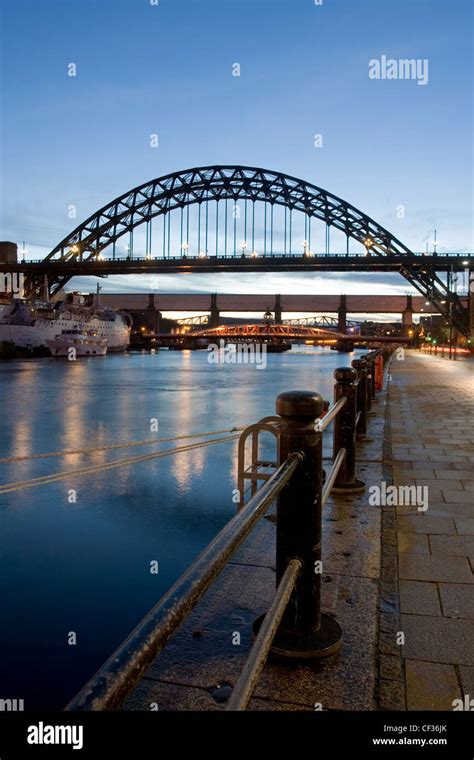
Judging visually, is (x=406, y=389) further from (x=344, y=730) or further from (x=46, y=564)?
(x=344, y=730)

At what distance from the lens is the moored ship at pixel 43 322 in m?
69.2

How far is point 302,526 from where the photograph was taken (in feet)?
8.68

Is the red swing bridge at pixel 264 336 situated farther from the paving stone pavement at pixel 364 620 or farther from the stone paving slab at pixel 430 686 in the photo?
the stone paving slab at pixel 430 686

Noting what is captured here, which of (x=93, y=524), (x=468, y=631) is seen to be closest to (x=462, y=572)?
(x=468, y=631)

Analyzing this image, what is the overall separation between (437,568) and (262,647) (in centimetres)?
228

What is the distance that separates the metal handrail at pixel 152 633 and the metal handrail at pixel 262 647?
1.53ft

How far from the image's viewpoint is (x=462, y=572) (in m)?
3.86

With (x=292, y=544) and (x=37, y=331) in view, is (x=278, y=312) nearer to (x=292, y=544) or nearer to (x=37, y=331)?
(x=37, y=331)

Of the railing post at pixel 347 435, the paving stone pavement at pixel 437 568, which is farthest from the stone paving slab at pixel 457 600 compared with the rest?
the railing post at pixel 347 435

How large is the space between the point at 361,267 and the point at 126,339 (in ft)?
140

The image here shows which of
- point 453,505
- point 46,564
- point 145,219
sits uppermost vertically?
point 145,219

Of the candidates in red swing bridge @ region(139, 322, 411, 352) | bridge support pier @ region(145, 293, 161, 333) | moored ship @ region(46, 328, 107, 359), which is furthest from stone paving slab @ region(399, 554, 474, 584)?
bridge support pier @ region(145, 293, 161, 333)

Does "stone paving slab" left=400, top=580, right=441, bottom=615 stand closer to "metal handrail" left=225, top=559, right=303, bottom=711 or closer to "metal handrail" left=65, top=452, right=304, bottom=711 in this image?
"metal handrail" left=225, top=559, right=303, bottom=711

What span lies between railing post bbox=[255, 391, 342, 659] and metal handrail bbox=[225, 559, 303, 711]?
0.29 ft
